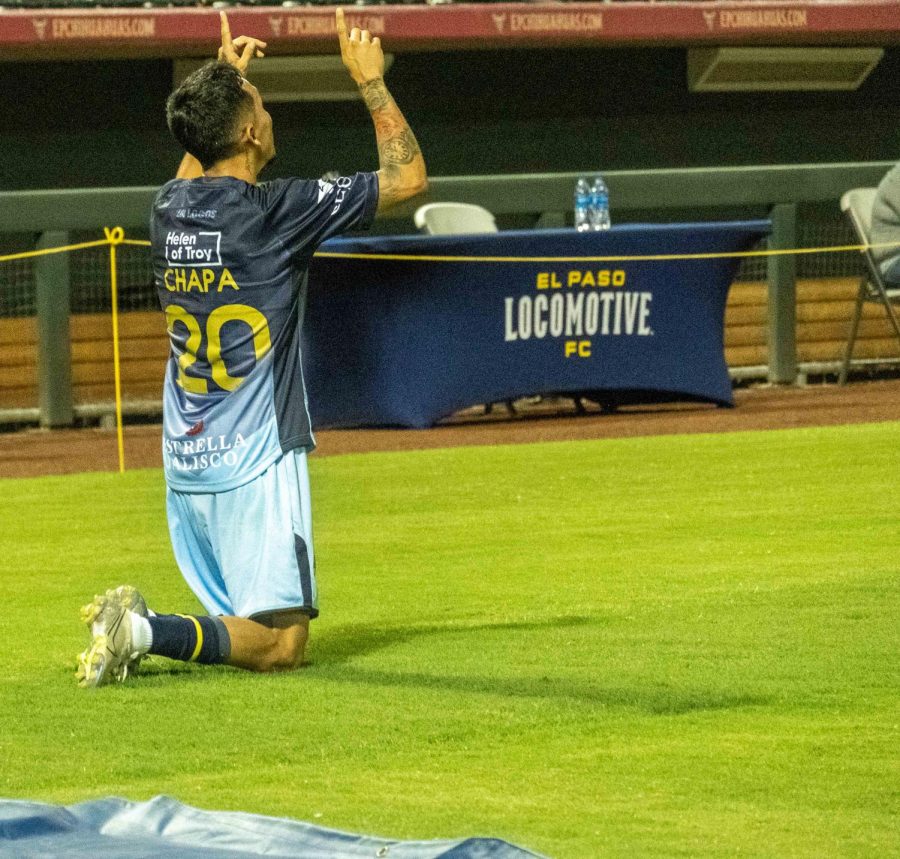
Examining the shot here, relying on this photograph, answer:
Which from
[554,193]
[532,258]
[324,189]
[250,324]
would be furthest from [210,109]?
[554,193]

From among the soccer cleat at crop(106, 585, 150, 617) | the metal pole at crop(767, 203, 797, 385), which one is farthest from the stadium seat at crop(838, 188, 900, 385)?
the soccer cleat at crop(106, 585, 150, 617)

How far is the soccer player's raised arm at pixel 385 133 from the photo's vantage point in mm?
5902

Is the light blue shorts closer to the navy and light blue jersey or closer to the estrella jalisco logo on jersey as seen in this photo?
the navy and light blue jersey

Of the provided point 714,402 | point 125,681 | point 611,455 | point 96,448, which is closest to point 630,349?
point 714,402

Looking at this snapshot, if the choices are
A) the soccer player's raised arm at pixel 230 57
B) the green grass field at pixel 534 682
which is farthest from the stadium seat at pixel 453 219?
the soccer player's raised arm at pixel 230 57

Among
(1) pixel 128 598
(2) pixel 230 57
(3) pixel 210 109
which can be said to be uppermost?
(2) pixel 230 57

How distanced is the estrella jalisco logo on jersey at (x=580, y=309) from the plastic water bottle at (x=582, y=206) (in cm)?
38

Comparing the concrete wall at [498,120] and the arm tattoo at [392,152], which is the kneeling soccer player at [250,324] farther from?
the concrete wall at [498,120]

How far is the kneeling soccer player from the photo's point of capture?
5883mm

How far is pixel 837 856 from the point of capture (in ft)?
12.8

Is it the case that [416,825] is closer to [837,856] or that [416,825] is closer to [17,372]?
[837,856]

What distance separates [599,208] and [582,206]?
0.17 meters

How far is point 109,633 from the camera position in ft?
18.3

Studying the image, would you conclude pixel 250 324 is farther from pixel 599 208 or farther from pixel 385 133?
pixel 599 208
